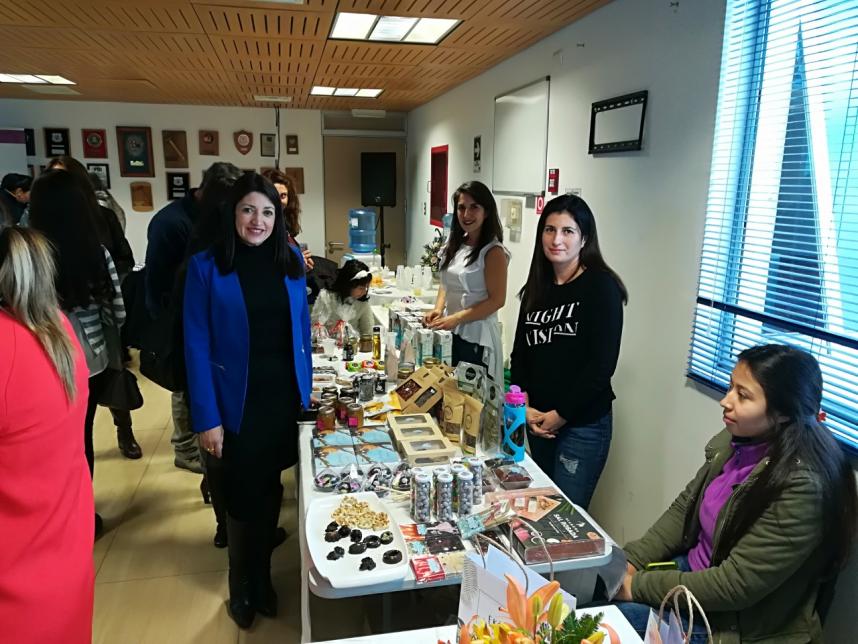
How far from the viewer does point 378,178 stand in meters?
7.38

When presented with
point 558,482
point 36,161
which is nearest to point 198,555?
point 558,482

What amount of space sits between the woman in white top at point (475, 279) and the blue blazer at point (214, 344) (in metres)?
1.16

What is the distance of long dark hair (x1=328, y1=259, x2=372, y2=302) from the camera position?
3.13 metres

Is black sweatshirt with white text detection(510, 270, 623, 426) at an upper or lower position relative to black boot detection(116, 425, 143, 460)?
upper

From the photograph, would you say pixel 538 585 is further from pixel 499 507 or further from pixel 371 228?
pixel 371 228

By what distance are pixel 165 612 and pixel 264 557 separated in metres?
0.50

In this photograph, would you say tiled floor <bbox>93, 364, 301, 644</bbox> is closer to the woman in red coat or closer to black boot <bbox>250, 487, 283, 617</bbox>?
black boot <bbox>250, 487, 283, 617</bbox>

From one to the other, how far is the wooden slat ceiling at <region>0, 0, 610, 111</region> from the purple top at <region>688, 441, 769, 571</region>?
2.18 meters

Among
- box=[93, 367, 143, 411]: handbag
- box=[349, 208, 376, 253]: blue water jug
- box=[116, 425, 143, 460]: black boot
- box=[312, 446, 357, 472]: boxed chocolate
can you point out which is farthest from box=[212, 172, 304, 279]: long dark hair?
box=[349, 208, 376, 253]: blue water jug

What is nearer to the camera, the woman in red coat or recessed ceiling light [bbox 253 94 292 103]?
the woman in red coat

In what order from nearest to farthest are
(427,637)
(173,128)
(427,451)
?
(427,637) → (427,451) → (173,128)

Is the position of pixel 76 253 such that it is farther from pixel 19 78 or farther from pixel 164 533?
pixel 19 78

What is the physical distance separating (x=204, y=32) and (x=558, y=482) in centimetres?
305

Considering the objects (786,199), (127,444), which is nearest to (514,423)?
(786,199)
